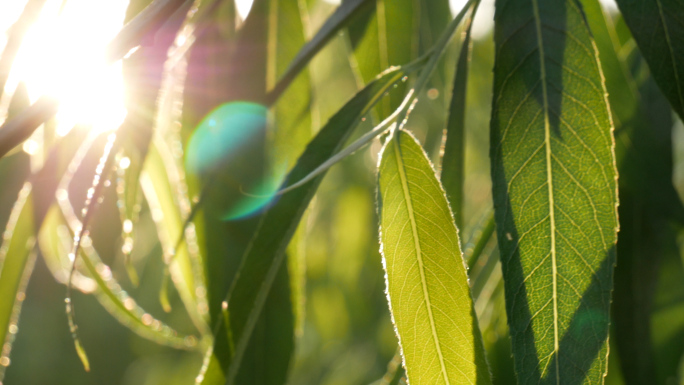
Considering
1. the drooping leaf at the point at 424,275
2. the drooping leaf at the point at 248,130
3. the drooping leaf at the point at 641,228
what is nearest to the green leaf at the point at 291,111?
the drooping leaf at the point at 248,130

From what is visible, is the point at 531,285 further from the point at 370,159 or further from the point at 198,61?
the point at 370,159

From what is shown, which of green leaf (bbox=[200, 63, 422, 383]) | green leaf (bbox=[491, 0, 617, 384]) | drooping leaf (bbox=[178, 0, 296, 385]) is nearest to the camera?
green leaf (bbox=[491, 0, 617, 384])

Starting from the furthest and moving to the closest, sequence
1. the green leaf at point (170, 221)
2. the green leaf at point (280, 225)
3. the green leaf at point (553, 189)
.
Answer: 1. the green leaf at point (170, 221)
2. the green leaf at point (280, 225)
3. the green leaf at point (553, 189)

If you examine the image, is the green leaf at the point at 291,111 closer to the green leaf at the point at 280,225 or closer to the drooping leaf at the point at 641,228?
the green leaf at the point at 280,225

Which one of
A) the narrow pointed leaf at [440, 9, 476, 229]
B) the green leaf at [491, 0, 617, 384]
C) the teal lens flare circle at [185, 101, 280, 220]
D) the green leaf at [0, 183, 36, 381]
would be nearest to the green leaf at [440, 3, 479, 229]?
the narrow pointed leaf at [440, 9, 476, 229]

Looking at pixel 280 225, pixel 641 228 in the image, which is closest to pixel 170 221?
pixel 280 225

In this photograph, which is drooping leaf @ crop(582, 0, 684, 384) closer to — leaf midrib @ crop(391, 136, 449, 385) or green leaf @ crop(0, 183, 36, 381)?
leaf midrib @ crop(391, 136, 449, 385)
